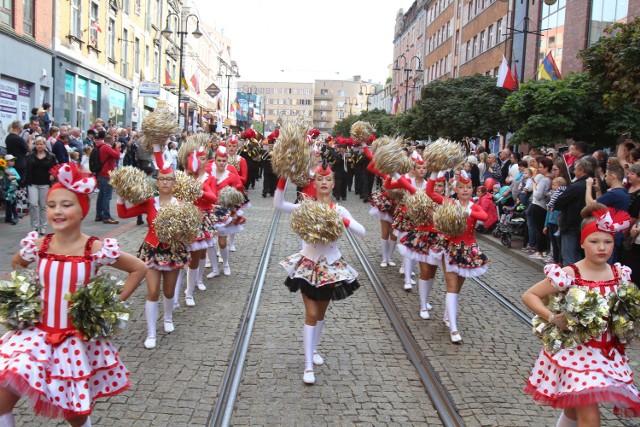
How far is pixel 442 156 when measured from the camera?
22.3ft

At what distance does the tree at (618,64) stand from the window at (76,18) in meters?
→ 19.6

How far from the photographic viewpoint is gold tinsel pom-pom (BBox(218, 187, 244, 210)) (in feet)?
29.1

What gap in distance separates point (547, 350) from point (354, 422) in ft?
4.95

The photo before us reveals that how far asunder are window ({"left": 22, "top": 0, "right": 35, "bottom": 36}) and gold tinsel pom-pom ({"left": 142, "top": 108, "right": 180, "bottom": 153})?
15.8m

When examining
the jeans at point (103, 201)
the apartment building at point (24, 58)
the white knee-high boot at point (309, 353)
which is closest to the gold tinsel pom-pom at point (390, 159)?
the white knee-high boot at point (309, 353)

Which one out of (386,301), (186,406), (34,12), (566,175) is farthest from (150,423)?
(34,12)

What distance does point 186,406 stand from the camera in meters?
4.74

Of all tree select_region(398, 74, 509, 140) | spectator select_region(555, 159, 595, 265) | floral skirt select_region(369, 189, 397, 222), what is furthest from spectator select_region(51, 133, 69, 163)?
tree select_region(398, 74, 509, 140)

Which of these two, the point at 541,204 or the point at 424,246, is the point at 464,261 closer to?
the point at 424,246

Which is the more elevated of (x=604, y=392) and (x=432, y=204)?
(x=432, y=204)

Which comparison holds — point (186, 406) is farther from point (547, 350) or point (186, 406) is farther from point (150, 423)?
point (547, 350)

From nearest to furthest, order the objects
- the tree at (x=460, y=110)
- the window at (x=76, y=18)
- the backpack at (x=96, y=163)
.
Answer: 1. the backpack at (x=96, y=163)
2. the tree at (x=460, y=110)
3. the window at (x=76, y=18)

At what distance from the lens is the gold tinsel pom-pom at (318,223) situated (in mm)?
5152

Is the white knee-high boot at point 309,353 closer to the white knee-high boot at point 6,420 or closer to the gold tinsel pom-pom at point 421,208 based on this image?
the white knee-high boot at point 6,420
